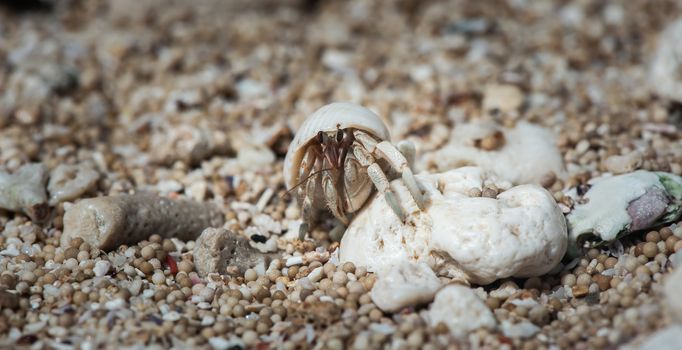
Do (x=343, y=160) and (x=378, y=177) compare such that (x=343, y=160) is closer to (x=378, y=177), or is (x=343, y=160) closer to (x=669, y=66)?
(x=378, y=177)

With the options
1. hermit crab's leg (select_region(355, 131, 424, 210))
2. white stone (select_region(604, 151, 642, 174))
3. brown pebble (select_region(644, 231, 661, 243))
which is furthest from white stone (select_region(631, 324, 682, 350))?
white stone (select_region(604, 151, 642, 174))

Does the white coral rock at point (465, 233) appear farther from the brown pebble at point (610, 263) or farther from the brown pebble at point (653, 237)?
the brown pebble at point (653, 237)

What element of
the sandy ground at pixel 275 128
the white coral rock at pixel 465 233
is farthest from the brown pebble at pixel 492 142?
the white coral rock at pixel 465 233

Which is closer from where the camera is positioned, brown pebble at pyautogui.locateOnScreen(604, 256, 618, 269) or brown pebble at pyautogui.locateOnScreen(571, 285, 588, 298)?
brown pebble at pyautogui.locateOnScreen(571, 285, 588, 298)

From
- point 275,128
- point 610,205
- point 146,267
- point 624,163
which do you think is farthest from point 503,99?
point 146,267

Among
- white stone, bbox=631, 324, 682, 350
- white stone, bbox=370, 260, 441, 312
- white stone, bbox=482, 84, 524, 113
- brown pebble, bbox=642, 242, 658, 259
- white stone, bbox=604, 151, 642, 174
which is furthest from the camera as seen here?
white stone, bbox=482, 84, 524, 113

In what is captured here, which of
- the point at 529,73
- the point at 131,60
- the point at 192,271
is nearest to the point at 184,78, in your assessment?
the point at 131,60

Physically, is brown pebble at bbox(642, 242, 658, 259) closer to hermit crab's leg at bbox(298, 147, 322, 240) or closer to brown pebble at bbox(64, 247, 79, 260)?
hermit crab's leg at bbox(298, 147, 322, 240)

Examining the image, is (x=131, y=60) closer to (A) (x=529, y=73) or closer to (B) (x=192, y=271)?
(B) (x=192, y=271)
